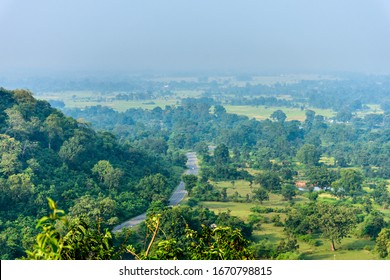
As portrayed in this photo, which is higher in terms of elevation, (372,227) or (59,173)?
(59,173)

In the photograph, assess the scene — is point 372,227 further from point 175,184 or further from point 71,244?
point 71,244

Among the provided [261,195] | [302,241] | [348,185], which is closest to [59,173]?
[261,195]

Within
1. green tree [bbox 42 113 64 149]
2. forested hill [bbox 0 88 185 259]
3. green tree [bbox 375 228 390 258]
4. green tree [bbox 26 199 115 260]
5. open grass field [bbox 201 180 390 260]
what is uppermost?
green tree [bbox 26 199 115 260]

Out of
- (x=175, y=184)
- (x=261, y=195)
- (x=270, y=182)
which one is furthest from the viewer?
(x=270, y=182)

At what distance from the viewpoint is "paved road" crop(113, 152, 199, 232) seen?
45.9 feet

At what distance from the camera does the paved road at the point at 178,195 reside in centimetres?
1400

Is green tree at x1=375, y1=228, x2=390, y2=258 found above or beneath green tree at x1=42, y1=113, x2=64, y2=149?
beneath

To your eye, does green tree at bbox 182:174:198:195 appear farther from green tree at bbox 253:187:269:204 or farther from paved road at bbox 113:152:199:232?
green tree at bbox 253:187:269:204

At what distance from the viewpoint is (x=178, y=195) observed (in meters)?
17.9

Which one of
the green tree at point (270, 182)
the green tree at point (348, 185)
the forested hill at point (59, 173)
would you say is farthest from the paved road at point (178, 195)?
the green tree at point (348, 185)

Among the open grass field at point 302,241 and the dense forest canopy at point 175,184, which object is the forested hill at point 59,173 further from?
the open grass field at point 302,241

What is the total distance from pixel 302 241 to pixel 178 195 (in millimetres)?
5473

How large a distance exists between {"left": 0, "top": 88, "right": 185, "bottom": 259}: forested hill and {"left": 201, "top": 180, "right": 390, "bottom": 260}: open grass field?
213cm

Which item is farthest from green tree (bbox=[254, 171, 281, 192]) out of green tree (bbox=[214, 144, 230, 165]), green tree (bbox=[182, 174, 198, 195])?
green tree (bbox=[214, 144, 230, 165])
